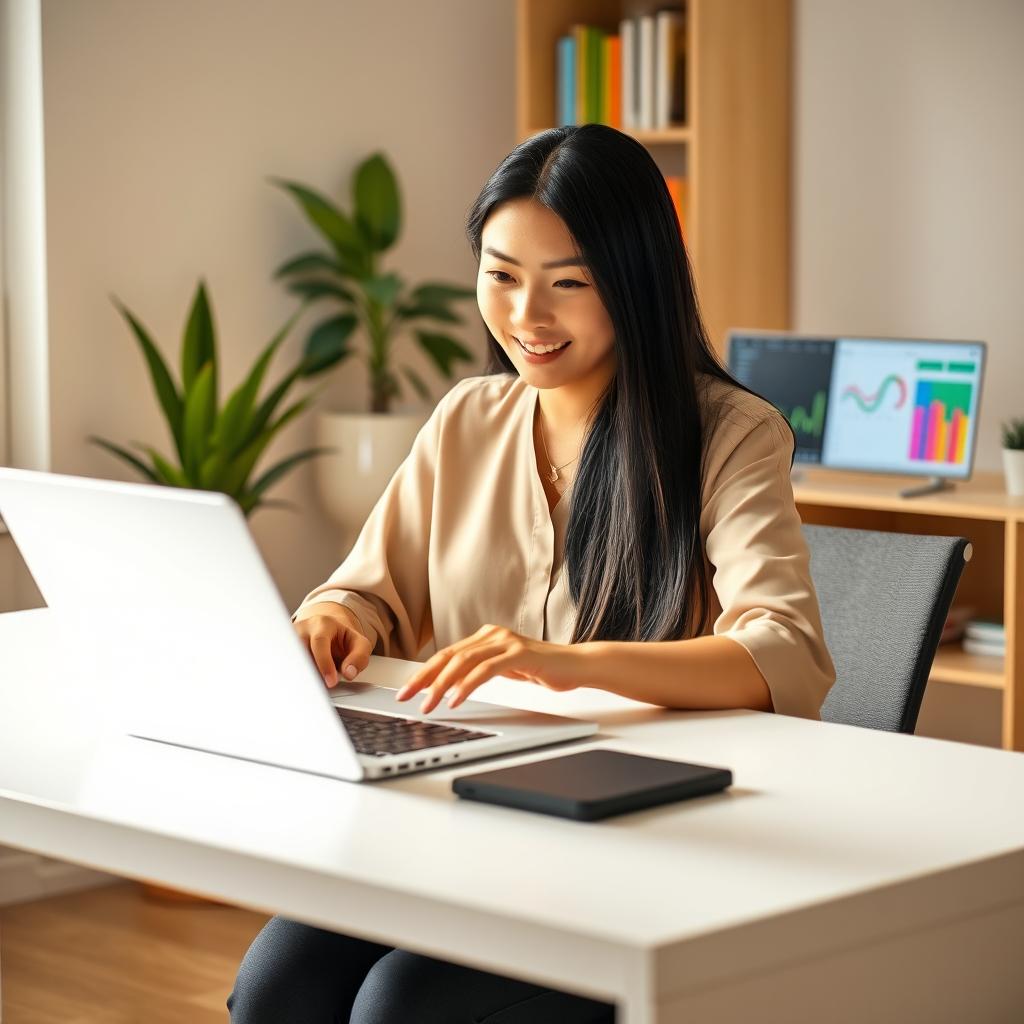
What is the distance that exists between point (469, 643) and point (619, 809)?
0.32m

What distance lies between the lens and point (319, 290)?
3.75m

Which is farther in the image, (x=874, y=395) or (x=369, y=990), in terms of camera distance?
(x=874, y=395)

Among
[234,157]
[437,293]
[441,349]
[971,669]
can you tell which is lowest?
[971,669]

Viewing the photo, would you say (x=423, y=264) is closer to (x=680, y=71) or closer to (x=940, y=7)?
(x=680, y=71)

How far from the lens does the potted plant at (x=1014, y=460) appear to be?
10.4ft

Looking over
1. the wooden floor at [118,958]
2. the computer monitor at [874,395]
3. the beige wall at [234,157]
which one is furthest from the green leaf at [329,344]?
the wooden floor at [118,958]

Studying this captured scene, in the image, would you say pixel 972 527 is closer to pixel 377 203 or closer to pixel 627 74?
pixel 627 74

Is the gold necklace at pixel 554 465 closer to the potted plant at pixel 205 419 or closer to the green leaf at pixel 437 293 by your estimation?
the potted plant at pixel 205 419

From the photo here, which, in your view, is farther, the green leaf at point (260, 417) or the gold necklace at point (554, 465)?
the green leaf at point (260, 417)

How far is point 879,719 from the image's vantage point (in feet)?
5.80

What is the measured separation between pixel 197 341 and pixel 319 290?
0.44m

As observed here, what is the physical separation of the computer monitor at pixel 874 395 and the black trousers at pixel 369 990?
2.01 meters

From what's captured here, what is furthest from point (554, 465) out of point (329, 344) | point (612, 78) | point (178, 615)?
point (612, 78)

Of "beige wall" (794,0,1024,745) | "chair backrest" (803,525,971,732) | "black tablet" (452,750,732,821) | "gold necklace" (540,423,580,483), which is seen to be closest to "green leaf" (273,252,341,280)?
"beige wall" (794,0,1024,745)
